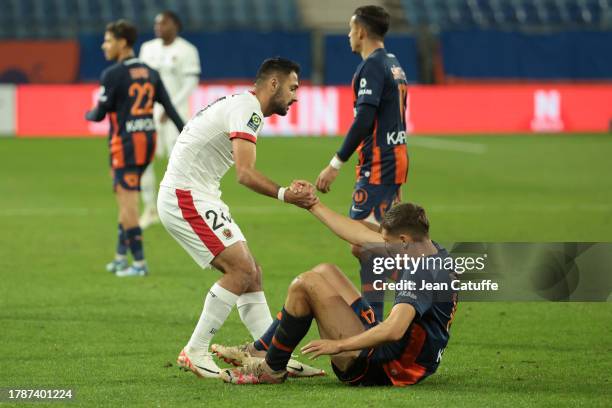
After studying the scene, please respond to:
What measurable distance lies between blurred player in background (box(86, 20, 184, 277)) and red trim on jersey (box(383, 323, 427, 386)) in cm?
501

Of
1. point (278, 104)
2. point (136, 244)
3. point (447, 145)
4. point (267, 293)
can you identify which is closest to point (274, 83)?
point (278, 104)

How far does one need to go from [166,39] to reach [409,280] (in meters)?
10.4

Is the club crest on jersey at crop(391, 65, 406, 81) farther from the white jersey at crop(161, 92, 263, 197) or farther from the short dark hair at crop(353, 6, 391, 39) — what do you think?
the white jersey at crop(161, 92, 263, 197)

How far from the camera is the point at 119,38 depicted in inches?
433

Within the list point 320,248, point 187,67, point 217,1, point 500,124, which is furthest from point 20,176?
point 217,1

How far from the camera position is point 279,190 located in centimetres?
673

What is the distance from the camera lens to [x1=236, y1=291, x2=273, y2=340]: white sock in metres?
7.29

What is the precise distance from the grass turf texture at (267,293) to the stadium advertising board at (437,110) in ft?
15.0

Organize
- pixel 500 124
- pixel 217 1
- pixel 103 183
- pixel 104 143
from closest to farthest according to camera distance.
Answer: pixel 103 183
pixel 104 143
pixel 500 124
pixel 217 1

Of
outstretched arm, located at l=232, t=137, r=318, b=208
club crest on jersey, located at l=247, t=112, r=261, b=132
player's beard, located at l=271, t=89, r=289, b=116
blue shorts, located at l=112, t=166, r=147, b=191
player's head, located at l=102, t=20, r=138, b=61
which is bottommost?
blue shorts, located at l=112, t=166, r=147, b=191

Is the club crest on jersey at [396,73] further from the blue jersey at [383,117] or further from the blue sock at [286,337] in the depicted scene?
the blue sock at [286,337]

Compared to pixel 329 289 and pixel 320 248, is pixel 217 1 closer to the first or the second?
pixel 320 248

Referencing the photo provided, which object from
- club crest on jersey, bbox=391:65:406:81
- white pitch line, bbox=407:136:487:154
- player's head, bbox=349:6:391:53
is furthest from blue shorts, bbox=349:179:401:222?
white pitch line, bbox=407:136:487:154

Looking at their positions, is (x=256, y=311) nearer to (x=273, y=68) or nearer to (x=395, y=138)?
(x=273, y=68)
